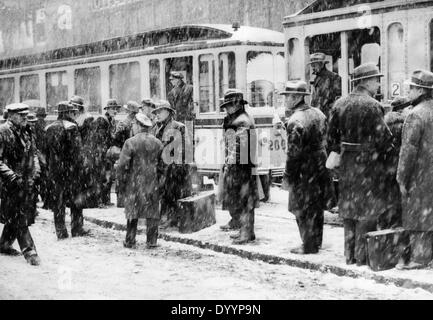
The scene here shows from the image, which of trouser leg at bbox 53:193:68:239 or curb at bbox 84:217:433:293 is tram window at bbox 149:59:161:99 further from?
trouser leg at bbox 53:193:68:239

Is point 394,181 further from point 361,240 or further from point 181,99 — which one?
point 181,99

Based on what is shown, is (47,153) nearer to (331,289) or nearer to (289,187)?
(289,187)

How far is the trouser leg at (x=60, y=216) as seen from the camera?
31.9 ft

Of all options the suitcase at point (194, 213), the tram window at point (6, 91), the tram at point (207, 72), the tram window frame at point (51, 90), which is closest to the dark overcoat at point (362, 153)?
the suitcase at point (194, 213)

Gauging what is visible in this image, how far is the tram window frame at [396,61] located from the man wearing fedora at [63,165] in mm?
4602

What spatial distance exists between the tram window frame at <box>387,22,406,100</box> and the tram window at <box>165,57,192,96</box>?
5.49 metres

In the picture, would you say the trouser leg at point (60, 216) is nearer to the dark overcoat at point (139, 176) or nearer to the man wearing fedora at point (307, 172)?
the dark overcoat at point (139, 176)

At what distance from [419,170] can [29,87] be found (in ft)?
50.9

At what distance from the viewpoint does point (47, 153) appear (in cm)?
992

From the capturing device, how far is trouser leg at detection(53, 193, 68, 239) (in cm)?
971

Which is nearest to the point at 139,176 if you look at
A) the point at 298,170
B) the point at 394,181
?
the point at 298,170
